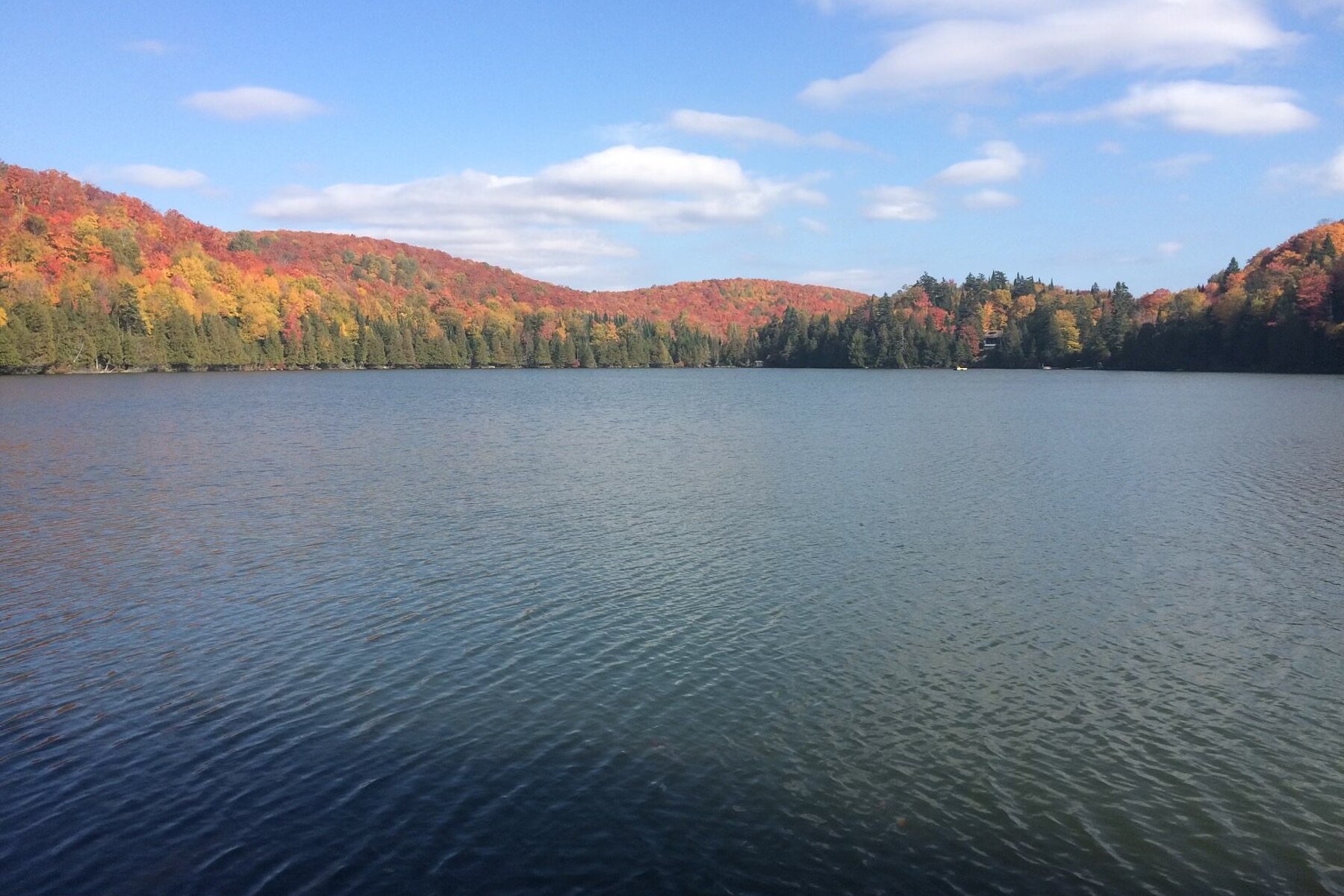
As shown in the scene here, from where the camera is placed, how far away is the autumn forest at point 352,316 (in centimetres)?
12000

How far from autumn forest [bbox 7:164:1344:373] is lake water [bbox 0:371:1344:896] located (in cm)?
10493

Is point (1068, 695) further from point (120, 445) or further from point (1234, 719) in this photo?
point (120, 445)

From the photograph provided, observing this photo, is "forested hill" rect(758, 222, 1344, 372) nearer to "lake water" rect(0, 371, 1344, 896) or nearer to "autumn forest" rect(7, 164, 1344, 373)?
"autumn forest" rect(7, 164, 1344, 373)

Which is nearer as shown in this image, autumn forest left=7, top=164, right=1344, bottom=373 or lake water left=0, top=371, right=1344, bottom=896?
lake water left=0, top=371, right=1344, bottom=896

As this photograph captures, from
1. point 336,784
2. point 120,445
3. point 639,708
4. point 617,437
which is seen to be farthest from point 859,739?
point 120,445

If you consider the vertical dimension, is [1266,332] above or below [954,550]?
above

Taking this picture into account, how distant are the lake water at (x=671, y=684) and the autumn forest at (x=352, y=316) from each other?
105m

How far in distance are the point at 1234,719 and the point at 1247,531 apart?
574 inches

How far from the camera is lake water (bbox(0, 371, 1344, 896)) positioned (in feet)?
33.0

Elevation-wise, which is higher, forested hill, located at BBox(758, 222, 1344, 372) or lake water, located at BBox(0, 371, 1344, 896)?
forested hill, located at BBox(758, 222, 1344, 372)

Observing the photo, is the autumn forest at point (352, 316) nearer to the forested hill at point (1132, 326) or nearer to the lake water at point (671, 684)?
the forested hill at point (1132, 326)

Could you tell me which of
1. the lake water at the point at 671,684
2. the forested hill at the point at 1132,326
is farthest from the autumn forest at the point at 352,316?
the lake water at the point at 671,684

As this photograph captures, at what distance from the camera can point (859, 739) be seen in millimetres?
12766

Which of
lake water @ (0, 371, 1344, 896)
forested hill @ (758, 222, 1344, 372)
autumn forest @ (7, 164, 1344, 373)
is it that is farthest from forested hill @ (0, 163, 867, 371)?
lake water @ (0, 371, 1344, 896)
